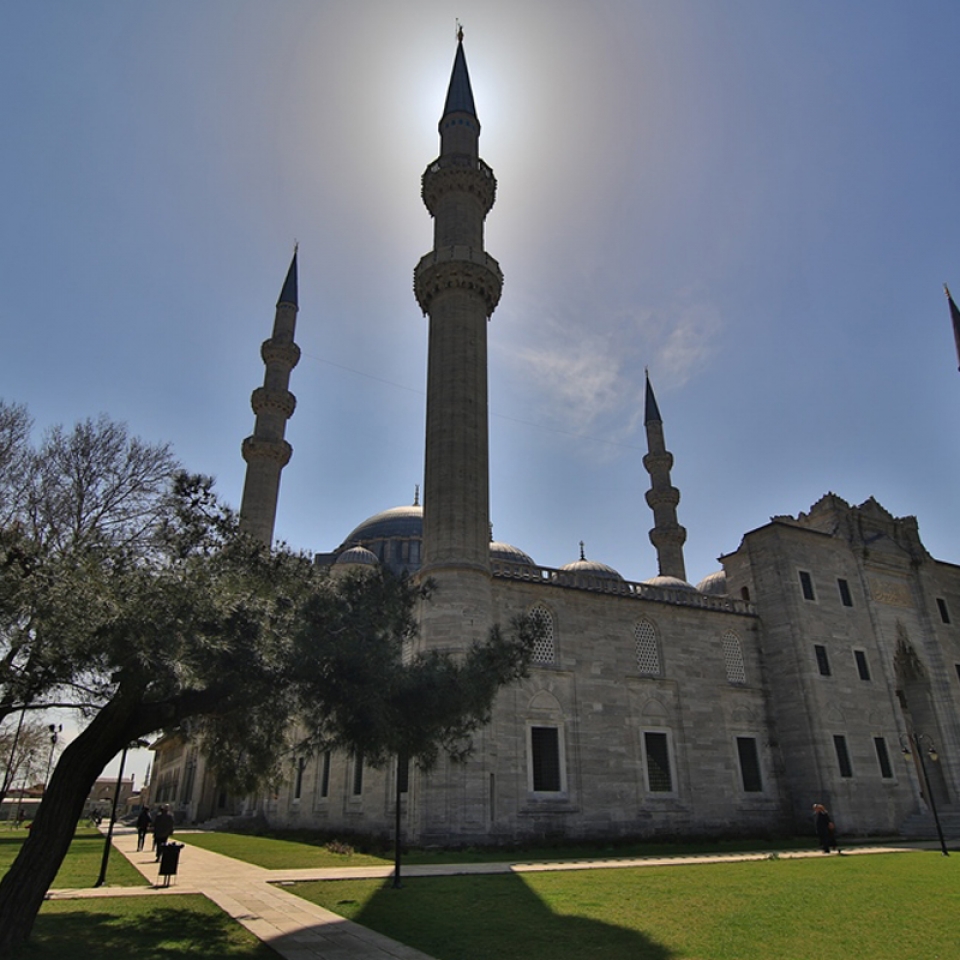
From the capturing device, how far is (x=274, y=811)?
95.4ft

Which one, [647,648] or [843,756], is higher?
[647,648]

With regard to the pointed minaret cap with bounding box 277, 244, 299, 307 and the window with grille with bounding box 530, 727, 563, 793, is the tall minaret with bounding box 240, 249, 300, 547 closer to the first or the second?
the pointed minaret cap with bounding box 277, 244, 299, 307

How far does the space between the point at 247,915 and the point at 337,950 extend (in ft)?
8.82

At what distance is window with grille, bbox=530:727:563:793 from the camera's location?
2008 cm

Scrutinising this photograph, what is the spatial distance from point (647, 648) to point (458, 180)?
58.9ft

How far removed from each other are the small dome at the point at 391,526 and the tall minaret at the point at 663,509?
1167cm

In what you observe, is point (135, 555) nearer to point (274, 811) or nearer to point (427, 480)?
point (427, 480)

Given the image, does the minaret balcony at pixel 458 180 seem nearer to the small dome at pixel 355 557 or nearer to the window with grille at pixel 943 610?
the small dome at pixel 355 557

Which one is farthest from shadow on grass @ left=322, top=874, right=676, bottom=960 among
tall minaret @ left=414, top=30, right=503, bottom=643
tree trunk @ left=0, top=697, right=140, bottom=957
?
tall minaret @ left=414, top=30, right=503, bottom=643

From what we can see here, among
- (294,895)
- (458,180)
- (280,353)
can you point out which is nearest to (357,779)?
(294,895)

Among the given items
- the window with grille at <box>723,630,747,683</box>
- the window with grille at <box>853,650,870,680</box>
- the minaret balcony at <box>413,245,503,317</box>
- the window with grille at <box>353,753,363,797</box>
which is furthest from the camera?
the window with grille at <box>853,650,870,680</box>

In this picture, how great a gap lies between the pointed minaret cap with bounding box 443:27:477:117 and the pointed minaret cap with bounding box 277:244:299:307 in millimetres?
12105

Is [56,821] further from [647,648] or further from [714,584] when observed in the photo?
[714,584]

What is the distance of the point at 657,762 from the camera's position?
72.8 ft
